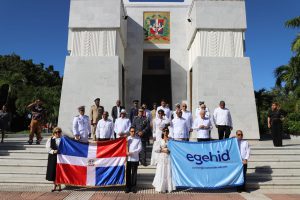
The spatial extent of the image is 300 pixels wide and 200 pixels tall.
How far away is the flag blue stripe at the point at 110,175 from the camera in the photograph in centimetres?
774

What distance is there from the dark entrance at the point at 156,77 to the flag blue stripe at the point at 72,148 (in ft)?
35.3

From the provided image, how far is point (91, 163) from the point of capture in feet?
25.9

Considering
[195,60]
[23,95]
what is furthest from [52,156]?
[23,95]

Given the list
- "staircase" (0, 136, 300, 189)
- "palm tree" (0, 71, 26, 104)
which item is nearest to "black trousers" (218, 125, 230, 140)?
"staircase" (0, 136, 300, 189)

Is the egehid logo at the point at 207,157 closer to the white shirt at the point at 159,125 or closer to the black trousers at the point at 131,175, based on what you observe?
the black trousers at the point at 131,175

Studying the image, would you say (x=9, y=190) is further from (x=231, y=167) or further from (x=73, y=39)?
(x=73, y=39)

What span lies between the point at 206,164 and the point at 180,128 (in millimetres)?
1447

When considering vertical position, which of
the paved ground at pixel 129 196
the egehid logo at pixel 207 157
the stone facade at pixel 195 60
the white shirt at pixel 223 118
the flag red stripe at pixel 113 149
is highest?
the stone facade at pixel 195 60

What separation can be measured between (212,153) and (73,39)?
982 centimetres

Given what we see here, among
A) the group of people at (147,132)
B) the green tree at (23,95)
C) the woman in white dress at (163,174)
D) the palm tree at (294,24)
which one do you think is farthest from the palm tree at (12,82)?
the woman in white dress at (163,174)

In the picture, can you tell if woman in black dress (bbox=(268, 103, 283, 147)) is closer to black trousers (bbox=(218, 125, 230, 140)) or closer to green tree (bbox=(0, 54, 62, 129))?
black trousers (bbox=(218, 125, 230, 140))

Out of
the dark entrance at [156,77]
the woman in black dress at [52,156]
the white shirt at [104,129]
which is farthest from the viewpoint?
the dark entrance at [156,77]

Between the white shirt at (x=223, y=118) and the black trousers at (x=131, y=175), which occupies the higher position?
the white shirt at (x=223, y=118)


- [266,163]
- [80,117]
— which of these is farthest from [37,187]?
[266,163]
